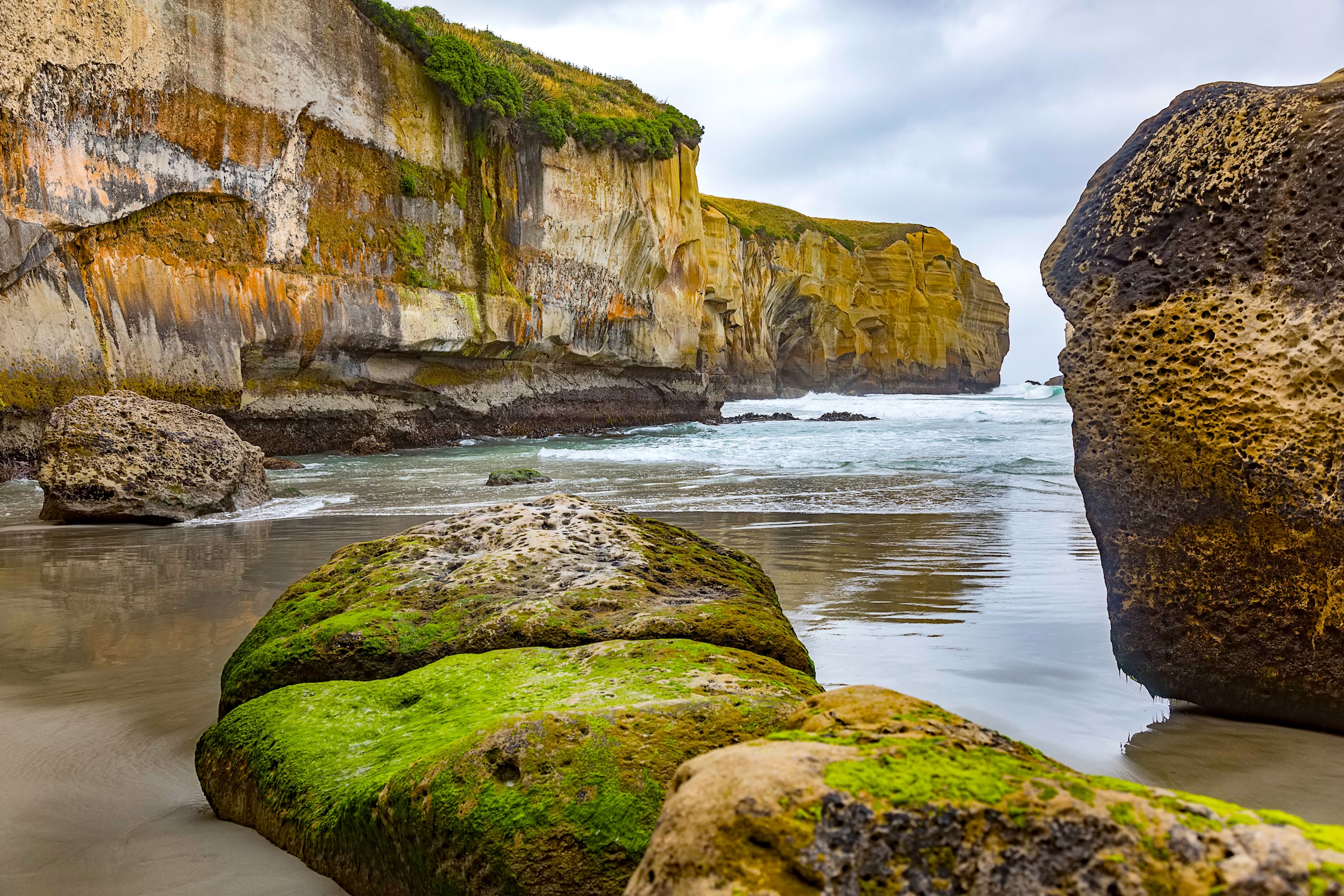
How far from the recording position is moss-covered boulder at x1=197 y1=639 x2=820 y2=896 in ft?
5.68

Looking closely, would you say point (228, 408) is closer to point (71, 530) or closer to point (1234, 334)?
point (71, 530)

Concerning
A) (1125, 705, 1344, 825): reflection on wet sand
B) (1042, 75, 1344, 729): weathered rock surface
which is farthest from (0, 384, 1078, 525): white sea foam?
(1125, 705, 1344, 825): reflection on wet sand

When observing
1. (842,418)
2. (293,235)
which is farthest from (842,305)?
(293,235)

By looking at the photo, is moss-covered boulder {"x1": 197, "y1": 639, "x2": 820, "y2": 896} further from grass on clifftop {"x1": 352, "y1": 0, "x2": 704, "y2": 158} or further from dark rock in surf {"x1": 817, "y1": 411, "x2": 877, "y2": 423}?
dark rock in surf {"x1": 817, "y1": 411, "x2": 877, "y2": 423}

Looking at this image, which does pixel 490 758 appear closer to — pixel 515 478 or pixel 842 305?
pixel 515 478

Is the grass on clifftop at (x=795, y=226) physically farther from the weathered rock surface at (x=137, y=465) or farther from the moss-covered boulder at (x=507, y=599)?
the moss-covered boulder at (x=507, y=599)

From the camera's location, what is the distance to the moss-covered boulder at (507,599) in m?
2.88

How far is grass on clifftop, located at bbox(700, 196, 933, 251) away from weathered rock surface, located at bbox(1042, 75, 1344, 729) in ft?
120

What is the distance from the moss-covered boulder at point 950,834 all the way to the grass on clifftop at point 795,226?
3876 cm

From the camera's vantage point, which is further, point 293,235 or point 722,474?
point 293,235

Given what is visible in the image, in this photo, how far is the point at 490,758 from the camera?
1.85 meters

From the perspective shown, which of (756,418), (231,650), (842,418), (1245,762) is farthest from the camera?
(842,418)

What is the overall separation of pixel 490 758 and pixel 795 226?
4774 cm

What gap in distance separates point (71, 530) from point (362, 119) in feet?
42.7
